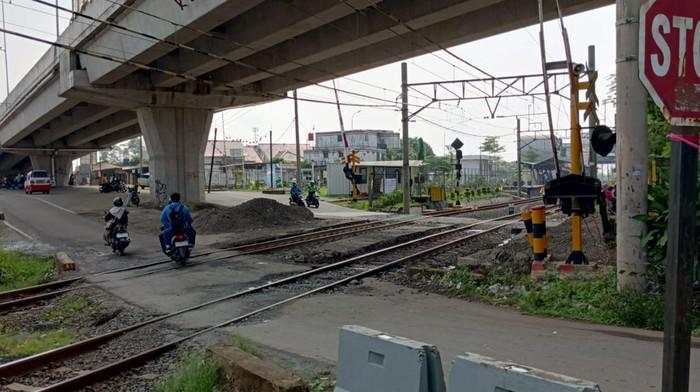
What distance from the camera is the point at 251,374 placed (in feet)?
15.9

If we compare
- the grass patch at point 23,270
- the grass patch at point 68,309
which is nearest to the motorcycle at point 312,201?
the grass patch at point 23,270

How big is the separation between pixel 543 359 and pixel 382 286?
499 cm

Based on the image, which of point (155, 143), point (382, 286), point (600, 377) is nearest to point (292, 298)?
point (382, 286)

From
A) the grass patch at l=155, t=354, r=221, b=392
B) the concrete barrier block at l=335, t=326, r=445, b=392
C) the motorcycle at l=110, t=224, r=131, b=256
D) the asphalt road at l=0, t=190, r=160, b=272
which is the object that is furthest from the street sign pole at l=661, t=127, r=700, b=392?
the motorcycle at l=110, t=224, r=131, b=256

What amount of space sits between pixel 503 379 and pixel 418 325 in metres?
4.88

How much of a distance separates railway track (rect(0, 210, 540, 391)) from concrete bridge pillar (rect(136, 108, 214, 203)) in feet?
54.9

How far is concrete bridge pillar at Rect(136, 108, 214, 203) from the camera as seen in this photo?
30.3m

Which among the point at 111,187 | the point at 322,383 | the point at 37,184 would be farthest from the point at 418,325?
the point at 37,184

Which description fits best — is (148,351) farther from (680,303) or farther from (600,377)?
(680,303)

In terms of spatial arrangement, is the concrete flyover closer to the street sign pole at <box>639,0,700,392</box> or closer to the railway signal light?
the railway signal light

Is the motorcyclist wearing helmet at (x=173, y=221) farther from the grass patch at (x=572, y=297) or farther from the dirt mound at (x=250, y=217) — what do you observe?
the dirt mound at (x=250, y=217)

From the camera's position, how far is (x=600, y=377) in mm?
5363

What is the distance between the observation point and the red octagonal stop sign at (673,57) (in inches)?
97.6

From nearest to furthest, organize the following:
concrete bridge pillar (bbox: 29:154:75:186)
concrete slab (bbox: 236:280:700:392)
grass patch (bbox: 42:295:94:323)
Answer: concrete slab (bbox: 236:280:700:392) < grass patch (bbox: 42:295:94:323) < concrete bridge pillar (bbox: 29:154:75:186)
